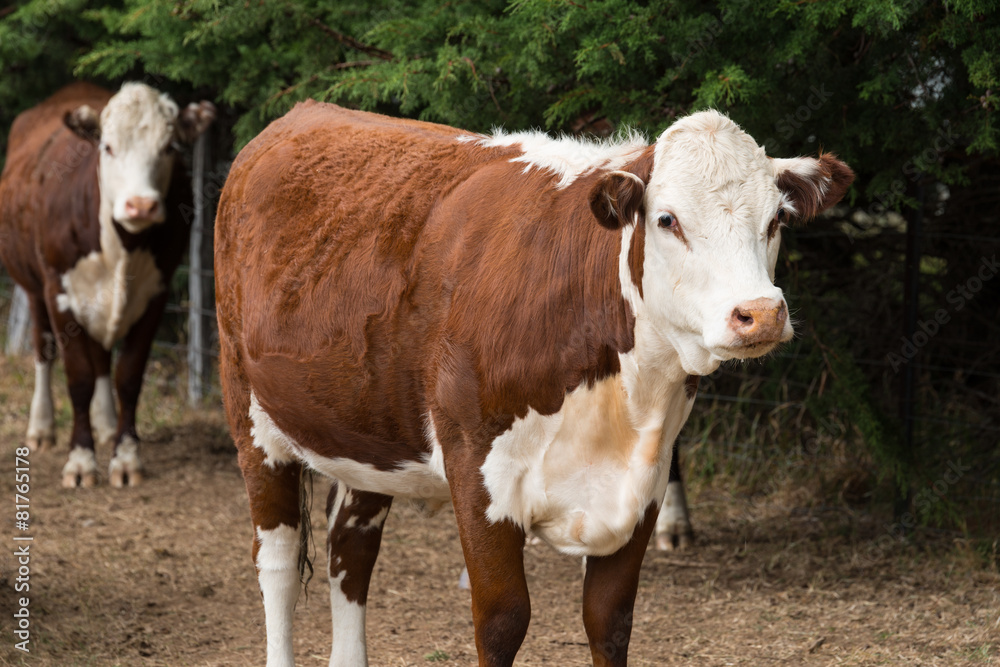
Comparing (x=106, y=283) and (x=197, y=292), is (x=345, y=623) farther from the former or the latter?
(x=197, y=292)

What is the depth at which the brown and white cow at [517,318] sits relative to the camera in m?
2.51

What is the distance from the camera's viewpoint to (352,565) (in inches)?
145

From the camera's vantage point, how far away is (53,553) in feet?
16.7

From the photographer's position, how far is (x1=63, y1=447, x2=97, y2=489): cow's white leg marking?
6.39 meters

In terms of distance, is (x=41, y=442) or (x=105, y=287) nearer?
(x=105, y=287)

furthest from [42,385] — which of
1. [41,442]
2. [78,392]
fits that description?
[78,392]

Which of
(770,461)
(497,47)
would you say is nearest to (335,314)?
(497,47)

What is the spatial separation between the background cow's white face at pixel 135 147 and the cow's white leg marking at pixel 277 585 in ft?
10.3

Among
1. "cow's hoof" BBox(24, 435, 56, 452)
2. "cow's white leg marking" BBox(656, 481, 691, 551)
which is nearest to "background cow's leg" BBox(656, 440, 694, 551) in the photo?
"cow's white leg marking" BBox(656, 481, 691, 551)

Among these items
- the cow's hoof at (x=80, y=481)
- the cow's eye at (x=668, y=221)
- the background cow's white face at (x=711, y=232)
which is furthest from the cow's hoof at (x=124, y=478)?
the cow's eye at (x=668, y=221)

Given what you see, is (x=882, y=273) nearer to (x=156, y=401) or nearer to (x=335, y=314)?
(x=335, y=314)

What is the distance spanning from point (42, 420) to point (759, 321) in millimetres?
6198

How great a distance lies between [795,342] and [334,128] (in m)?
3.52

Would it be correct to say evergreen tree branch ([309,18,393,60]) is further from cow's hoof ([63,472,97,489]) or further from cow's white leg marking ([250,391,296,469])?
cow's hoof ([63,472,97,489])
